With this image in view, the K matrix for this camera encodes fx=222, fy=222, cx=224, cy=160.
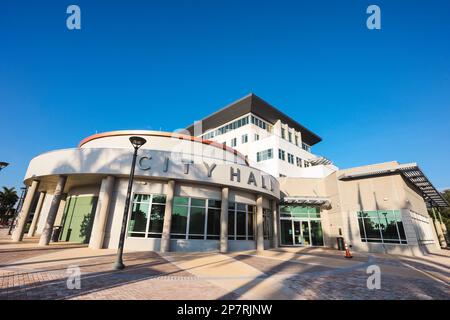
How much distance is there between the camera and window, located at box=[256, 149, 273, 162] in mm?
35219

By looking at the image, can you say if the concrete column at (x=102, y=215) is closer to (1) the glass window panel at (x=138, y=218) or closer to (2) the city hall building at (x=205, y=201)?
(2) the city hall building at (x=205, y=201)

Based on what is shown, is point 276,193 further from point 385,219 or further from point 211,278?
point 211,278

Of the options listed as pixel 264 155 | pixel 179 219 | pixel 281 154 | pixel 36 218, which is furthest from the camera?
pixel 264 155

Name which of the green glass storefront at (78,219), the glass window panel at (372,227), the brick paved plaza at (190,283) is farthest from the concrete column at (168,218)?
the glass window panel at (372,227)

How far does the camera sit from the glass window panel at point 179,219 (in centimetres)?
1510

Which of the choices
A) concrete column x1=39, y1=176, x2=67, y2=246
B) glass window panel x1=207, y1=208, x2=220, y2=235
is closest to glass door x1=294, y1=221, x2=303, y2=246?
glass window panel x1=207, y1=208, x2=220, y2=235

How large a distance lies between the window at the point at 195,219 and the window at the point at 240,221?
1188 millimetres

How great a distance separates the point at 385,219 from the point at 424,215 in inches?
410

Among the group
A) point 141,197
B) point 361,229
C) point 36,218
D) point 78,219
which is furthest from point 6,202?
point 361,229

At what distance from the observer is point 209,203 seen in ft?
54.3

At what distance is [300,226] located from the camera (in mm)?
25250

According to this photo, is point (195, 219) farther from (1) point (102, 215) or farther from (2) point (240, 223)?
(1) point (102, 215)

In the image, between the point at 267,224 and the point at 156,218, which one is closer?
the point at 156,218

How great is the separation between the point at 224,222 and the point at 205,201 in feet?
6.77
